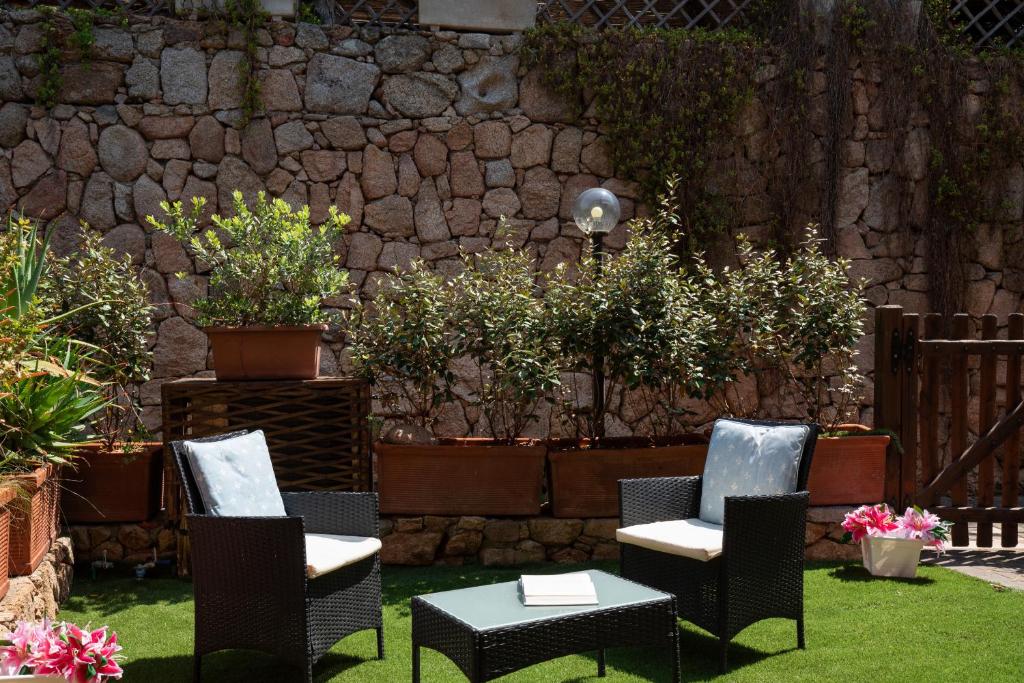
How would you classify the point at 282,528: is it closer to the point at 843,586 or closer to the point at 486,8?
the point at 843,586

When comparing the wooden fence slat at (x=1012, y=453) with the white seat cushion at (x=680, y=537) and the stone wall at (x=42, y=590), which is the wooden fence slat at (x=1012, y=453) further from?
the stone wall at (x=42, y=590)

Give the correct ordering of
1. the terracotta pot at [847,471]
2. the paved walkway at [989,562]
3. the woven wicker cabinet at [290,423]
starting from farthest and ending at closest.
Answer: the terracotta pot at [847,471], the woven wicker cabinet at [290,423], the paved walkway at [989,562]

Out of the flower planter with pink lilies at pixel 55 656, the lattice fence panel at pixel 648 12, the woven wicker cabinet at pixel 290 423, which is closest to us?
the flower planter with pink lilies at pixel 55 656

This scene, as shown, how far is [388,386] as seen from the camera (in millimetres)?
4980

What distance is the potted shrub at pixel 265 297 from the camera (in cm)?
457

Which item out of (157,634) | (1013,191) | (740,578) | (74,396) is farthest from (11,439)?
(1013,191)

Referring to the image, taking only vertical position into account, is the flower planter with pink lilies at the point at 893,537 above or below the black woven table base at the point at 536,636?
below

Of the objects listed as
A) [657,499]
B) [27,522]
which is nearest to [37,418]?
[27,522]

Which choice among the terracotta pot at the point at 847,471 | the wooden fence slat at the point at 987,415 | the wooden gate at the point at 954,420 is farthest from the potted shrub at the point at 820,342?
the wooden fence slat at the point at 987,415

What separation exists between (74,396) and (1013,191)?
657 centimetres

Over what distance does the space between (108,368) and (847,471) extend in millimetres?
3886

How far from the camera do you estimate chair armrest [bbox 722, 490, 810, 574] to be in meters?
3.26

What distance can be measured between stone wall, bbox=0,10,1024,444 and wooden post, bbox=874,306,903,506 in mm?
1633

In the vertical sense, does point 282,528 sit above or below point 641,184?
below
